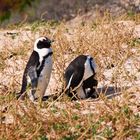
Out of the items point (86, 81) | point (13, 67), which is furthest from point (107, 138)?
point (13, 67)

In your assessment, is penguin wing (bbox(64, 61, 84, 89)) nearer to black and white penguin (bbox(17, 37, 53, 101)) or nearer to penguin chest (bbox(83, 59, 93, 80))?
penguin chest (bbox(83, 59, 93, 80))

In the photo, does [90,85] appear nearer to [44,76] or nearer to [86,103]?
[44,76]

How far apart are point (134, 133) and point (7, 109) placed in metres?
1.02

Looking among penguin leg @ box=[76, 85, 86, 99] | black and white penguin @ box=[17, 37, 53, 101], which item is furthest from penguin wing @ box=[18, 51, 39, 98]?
penguin leg @ box=[76, 85, 86, 99]

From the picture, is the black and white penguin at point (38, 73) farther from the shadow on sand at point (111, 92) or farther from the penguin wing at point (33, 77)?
the shadow on sand at point (111, 92)

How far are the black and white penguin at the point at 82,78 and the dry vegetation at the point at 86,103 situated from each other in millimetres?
147

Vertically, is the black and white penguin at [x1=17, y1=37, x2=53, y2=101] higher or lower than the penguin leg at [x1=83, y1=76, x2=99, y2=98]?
higher

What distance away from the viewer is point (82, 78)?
19.3 feet

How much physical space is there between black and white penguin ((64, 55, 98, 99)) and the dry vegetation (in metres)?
0.15

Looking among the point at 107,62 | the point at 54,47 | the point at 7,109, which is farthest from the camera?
the point at 54,47

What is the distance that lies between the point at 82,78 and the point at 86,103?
83 cm

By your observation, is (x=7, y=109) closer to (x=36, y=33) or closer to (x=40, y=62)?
(x=40, y=62)

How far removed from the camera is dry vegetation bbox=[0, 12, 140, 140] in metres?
4.53

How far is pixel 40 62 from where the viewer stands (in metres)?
5.92
